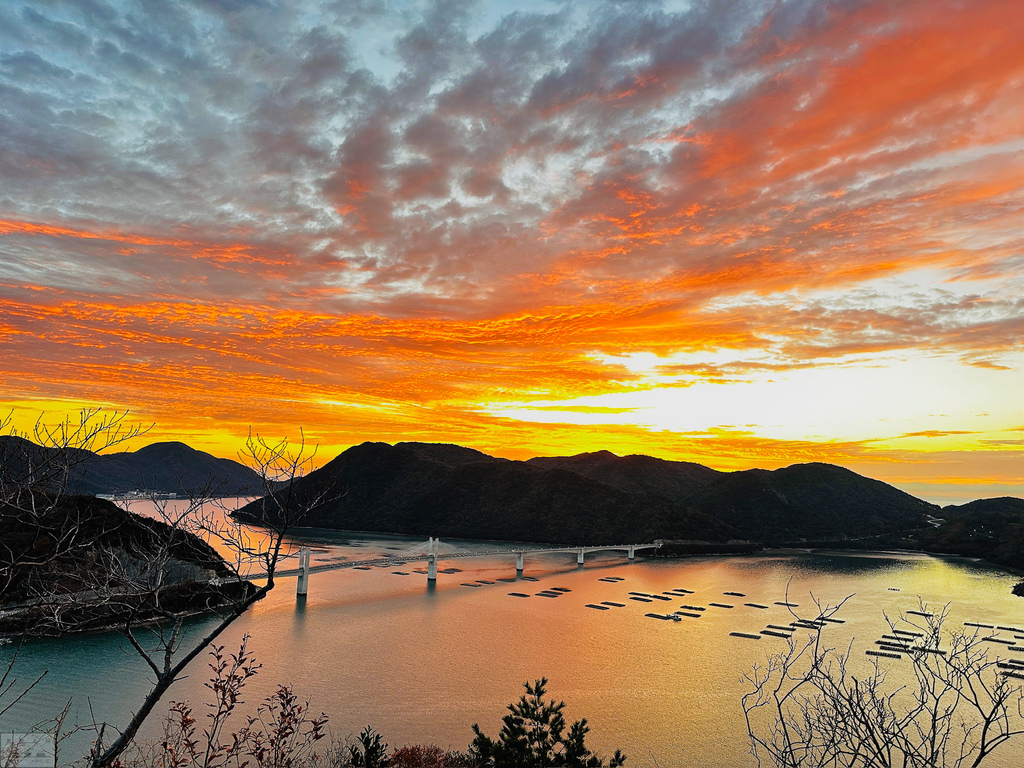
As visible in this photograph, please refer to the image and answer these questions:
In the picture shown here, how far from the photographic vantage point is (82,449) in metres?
13.3

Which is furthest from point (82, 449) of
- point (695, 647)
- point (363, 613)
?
point (363, 613)

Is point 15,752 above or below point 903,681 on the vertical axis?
above

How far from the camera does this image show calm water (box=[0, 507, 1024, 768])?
41562 mm

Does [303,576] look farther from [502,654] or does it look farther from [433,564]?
[502,654]

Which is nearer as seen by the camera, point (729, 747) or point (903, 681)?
point (729, 747)

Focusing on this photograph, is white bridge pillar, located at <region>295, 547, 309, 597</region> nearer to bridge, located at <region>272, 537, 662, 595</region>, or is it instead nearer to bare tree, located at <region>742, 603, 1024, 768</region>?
bridge, located at <region>272, 537, 662, 595</region>

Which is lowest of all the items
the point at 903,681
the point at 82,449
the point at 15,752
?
the point at 903,681

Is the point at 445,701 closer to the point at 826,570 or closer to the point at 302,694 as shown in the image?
the point at 302,694

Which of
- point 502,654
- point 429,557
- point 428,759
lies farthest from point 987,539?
point 428,759

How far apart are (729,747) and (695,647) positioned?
28866 mm

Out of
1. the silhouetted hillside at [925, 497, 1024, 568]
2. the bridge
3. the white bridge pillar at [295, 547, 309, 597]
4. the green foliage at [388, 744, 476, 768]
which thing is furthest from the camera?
the silhouetted hillside at [925, 497, 1024, 568]

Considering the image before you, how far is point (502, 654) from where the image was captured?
2399 inches

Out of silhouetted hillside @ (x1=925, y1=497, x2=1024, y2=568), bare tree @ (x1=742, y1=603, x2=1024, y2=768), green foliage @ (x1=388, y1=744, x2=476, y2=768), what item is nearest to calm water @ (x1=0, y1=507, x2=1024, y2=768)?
bare tree @ (x1=742, y1=603, x2=1024, y2=768)

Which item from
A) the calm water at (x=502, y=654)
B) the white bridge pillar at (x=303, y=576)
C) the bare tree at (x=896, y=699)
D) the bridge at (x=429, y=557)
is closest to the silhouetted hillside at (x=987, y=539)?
the calm water at (x=502, y=654)
